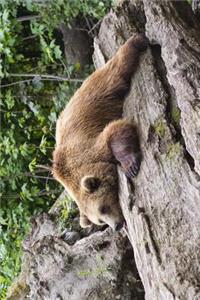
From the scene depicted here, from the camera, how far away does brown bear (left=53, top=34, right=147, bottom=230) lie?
400 cm

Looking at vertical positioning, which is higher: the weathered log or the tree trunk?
the tree trunk

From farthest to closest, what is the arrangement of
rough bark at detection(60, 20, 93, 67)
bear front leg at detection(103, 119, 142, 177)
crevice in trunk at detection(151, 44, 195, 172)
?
1. rough bark at detection(60, 20, 93, 67)
2. bear front leg at detection(103, 119, 142, 177)
3. crevice in trunk at detection(151, 44, 195, 172)

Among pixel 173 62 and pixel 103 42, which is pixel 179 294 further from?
pixel 103 42

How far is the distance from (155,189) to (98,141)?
77 centimetres

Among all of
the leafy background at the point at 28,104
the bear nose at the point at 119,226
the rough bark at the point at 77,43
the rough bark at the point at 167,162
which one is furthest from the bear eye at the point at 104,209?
the rough bark at the point at 77,43

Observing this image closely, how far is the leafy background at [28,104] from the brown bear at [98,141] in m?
1.95

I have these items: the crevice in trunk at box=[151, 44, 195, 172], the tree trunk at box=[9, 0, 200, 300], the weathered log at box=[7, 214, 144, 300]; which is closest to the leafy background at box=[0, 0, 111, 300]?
the weathered log at box=[7, 214, 144, 300]

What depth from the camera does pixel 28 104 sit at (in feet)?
22.3

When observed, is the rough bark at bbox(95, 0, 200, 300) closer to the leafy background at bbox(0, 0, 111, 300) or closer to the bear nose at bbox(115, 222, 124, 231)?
the bear nose at bbox(115, 222, 124, 231)

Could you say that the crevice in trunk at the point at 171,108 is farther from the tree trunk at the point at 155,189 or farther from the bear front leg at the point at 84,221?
the bear front leg at the point at 84,221

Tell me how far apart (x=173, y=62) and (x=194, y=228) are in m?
0.96

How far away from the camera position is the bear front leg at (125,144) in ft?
11.7

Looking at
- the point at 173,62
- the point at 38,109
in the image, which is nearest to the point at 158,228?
the point at 173,62

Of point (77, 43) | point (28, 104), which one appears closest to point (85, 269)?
point (28, 104)
